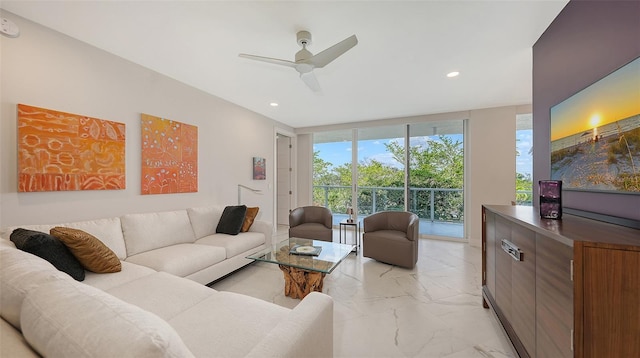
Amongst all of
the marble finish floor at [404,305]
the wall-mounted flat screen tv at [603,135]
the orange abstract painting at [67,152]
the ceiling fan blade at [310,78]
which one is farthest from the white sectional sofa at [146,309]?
the ceiling fan blade at [310,78]

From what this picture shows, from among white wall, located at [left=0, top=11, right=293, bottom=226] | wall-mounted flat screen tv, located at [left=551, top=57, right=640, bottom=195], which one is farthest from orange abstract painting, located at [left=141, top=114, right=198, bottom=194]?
wall-mounted flat screen tv, located at [left=551, top=57, right=640, bottom=195]

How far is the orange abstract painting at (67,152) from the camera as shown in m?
1.91

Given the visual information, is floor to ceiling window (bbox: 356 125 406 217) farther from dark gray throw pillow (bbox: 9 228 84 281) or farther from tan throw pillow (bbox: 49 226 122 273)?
dark gray throw pillow (bbox: 9 228 84 281)

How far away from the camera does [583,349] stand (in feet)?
2.97

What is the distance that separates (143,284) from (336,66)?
8.69 ft

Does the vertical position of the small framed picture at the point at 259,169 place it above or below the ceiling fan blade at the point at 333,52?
below

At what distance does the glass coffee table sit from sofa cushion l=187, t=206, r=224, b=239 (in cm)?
102

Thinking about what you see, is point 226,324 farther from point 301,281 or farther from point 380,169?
point 380,169

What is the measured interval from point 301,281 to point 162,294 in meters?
1.15

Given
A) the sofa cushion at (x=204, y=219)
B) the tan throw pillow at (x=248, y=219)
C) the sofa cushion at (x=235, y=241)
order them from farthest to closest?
the tan throw pillow at (x=248, y=219), the sofa cushion at (x=204, y=219), the sofa cushion at (x=235, y=241)

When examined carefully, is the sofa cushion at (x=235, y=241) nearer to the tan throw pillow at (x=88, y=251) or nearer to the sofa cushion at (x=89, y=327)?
the tan throw pillow at (x=88, y=251)

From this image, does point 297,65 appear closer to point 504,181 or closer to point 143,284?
point 143,284

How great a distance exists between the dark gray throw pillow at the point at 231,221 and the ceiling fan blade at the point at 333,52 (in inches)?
83.0

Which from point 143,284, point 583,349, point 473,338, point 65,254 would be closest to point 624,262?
point 583,349
